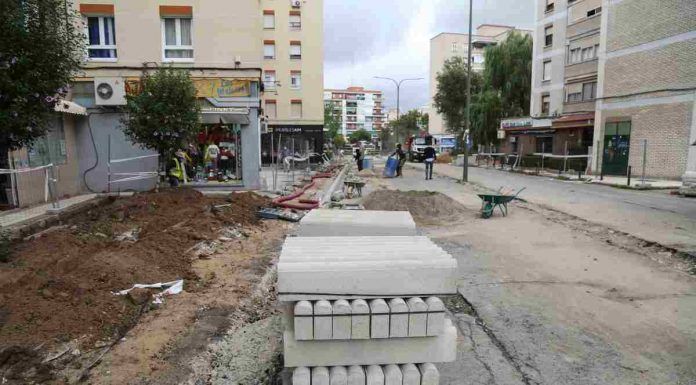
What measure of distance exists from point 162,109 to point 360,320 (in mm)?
11476

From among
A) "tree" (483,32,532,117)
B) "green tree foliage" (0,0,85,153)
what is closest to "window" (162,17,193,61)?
"green tree foliage" (0,0,85,153)

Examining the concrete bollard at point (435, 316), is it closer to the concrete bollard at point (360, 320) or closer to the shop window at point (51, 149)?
the concrete bollard at point (360, 320)

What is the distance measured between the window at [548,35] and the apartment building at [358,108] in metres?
127

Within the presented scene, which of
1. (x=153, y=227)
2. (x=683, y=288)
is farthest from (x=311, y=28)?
(x=683, y=288)

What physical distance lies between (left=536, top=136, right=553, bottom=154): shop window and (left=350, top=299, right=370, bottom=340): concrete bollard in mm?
36313

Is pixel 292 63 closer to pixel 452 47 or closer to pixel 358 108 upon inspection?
pixel 452 47

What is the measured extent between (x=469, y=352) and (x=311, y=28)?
42.6m

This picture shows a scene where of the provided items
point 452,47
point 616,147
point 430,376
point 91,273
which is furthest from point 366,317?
point 452,47

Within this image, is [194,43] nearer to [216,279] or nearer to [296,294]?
[216,279]

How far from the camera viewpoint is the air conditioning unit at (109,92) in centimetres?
1534

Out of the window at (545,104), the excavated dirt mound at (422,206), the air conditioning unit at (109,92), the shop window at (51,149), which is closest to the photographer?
the excavated dirt mound at (422,206)

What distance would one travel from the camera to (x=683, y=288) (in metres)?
5.84

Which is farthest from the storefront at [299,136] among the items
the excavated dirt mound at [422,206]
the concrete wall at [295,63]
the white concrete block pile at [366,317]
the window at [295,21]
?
the white concrete block pile at [366,317]

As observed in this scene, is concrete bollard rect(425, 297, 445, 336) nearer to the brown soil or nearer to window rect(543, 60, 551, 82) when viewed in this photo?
the brown soil
